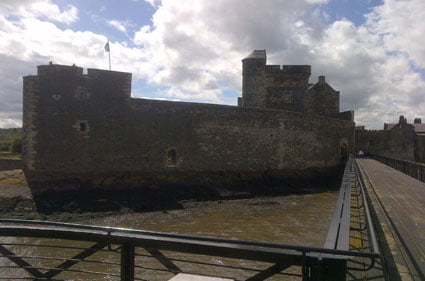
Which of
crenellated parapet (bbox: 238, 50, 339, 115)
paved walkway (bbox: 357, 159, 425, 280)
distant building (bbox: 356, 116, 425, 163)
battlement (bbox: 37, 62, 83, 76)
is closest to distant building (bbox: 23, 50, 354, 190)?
battlement (bbox: 37, 62, 83, 76)

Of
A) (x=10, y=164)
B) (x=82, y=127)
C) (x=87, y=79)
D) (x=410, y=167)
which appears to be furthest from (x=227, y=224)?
(x=10, y=164)

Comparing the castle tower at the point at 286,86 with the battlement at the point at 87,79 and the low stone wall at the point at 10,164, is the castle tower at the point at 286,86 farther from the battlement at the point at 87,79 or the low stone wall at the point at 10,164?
the low stone wall at the point at 10,164

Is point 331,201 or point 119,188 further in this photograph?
point 331,201

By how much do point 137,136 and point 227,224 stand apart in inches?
254

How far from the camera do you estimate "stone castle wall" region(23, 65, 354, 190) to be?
13.4 m

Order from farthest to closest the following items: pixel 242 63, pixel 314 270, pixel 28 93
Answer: pixel 242 63 → pixel 28 93 → pixel 314 270

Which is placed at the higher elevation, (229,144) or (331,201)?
(229,144)

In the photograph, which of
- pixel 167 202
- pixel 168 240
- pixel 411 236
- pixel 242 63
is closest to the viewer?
pixel 168 240

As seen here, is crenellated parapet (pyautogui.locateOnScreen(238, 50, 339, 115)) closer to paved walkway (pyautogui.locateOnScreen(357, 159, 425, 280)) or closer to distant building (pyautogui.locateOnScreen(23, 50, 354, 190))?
distant building (pyautogui.locateOnScreen(23, 50, 354, 190))

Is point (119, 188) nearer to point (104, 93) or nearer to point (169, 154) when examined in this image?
point (169, 154)

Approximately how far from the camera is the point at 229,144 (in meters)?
17.8

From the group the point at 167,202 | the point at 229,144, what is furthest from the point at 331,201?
the point at 167,202

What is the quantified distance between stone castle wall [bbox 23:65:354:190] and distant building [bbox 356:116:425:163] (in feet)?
55.2

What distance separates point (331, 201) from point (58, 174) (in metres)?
12.8
